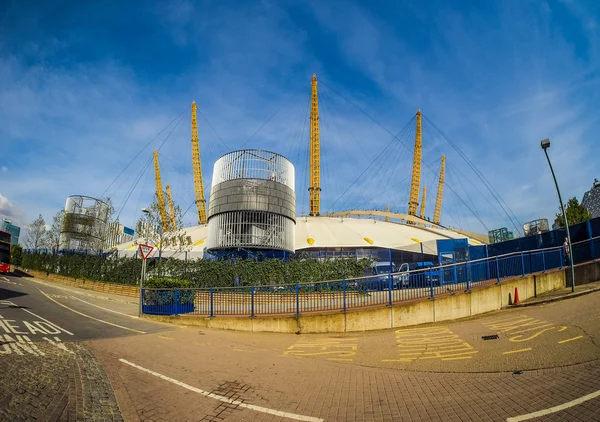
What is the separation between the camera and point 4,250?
27.1 meters

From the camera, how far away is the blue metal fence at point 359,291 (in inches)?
468

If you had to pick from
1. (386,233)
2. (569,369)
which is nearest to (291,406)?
(569,369)

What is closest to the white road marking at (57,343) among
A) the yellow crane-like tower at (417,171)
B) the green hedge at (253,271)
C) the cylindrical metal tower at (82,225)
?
the green hedge at (253,271)

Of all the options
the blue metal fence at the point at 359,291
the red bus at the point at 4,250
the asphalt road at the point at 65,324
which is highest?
the red bus at the point at 4,250

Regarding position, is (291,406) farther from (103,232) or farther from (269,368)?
(103,232)

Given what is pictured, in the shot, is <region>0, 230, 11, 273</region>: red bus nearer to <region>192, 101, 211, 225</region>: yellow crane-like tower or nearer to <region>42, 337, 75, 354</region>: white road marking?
<region>42, 337, 75, 354</region>: white road marking

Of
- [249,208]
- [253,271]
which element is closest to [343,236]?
[249,208]

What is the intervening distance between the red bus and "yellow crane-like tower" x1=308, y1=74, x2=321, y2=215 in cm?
5311

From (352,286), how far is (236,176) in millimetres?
28317

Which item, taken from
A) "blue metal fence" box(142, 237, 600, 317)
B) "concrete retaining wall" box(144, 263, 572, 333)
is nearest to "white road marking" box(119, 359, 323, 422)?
"concrete retaining wall" box(144, 263, 572, 333)

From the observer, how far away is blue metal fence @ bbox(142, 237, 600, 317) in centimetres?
1189

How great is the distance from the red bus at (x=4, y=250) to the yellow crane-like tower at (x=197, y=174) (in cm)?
5125

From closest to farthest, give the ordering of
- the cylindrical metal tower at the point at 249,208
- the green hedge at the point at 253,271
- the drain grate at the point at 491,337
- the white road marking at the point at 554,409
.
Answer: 1. the white road marking at the point at 554,409
2. the drain grate at the point at 491,337
3. the green hedge at the point at 253,271
4. the cylindrical metal tower at the point at 249,208

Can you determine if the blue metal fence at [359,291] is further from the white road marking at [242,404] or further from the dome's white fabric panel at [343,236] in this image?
the dome's white fabric panel at [343,236]
